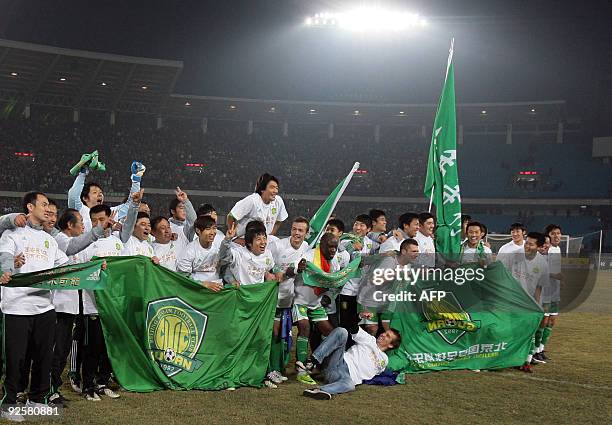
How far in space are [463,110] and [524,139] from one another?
7.27 metres

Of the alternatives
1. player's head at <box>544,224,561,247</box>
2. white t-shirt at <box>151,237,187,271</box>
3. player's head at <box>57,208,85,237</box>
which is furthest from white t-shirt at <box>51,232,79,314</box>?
player's head at <box>544,224,561,247</box>

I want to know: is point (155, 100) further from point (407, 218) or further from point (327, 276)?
point (327, 276)

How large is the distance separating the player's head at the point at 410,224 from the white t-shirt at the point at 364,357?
7.43ft

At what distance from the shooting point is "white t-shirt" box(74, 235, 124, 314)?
6.34 m

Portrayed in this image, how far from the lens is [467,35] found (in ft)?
151

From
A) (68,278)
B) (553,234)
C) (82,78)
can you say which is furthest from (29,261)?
(82,78)

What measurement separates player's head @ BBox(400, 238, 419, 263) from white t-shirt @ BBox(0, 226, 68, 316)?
4.36 meters

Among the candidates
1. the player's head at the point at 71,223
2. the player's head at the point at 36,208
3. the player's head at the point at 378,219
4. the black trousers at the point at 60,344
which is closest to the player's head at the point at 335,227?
the player's head at the point at 378,219

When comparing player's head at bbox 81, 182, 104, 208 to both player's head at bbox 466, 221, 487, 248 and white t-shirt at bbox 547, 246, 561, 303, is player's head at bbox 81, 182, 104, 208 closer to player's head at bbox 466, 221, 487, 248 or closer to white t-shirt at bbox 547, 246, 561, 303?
player's head at bbox 466, 221, 487, 248

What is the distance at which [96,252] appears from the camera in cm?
661

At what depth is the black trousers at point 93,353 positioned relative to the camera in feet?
20.6

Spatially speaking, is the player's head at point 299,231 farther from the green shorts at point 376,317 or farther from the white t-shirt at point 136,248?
the white t-shirt at point 136,248

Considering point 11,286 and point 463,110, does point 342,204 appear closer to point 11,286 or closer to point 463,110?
point 463,110

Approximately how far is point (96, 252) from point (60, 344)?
1030 mm
